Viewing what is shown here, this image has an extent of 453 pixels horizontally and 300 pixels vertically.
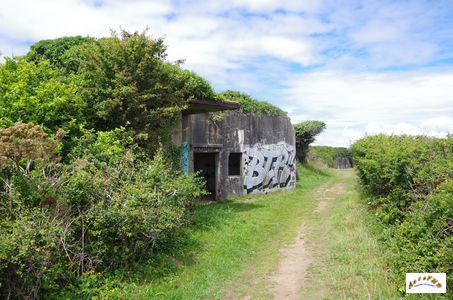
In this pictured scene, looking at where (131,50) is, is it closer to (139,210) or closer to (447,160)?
(139,210)

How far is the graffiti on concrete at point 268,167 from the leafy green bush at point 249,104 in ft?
5.66

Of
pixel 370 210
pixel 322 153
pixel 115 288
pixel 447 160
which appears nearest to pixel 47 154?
pixel 115 288

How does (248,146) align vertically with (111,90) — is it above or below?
below

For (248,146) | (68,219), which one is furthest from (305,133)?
(68,219)

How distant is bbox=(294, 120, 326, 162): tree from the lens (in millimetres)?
29406

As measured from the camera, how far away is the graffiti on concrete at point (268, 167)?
59.0ft

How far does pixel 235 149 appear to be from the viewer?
17125mm

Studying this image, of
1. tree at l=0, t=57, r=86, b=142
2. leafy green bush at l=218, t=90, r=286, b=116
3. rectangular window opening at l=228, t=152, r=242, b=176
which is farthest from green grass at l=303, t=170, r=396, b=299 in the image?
leafy green bush at l=218, t=90, r=286, b=116

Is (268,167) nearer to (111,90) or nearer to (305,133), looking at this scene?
(305,133)

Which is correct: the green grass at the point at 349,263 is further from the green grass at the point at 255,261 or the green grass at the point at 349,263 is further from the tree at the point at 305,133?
the tree at the point at 305,133

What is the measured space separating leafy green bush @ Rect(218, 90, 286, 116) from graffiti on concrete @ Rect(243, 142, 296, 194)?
5.66 feet
